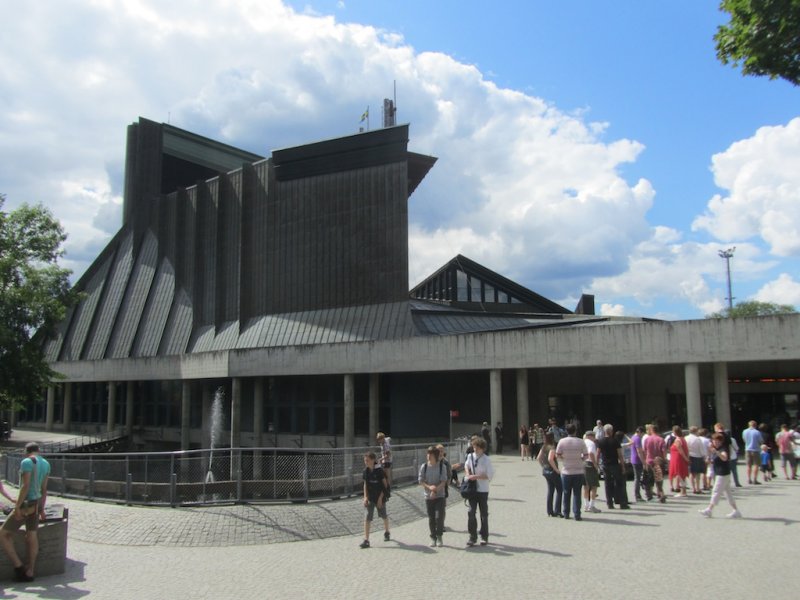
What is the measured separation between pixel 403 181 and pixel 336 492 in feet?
105

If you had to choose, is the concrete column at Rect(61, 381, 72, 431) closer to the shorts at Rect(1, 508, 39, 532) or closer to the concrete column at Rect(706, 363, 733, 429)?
the concrete column at Rect(706, 363, 733, 429)

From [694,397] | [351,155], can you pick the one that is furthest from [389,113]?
[694,397]

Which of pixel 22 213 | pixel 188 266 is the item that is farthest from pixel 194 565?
pixel 188 266

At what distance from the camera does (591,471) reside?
1301 cm

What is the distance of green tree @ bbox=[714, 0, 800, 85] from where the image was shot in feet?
31.0

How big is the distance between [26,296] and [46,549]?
30.5m

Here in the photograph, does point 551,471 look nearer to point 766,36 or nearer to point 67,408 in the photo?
point 766,36

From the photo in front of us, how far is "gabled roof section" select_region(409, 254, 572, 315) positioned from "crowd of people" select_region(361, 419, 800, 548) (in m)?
38.9

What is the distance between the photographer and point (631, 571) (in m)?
8.48

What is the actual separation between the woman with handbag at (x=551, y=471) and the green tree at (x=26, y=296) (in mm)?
30981

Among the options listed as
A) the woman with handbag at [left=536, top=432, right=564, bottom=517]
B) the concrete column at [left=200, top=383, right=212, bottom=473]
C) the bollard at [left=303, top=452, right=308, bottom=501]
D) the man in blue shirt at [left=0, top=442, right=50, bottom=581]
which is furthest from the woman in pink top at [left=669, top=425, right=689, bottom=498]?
the concrete column at [left=200, top=383, right=212, bottom=473]

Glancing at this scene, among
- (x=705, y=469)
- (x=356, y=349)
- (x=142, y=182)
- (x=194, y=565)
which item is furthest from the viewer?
(x=142, y=182)

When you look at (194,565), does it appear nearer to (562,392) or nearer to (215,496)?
(215,496)

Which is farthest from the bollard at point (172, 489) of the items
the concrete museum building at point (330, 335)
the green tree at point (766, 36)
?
the concrete museum building at point (330, 335)
